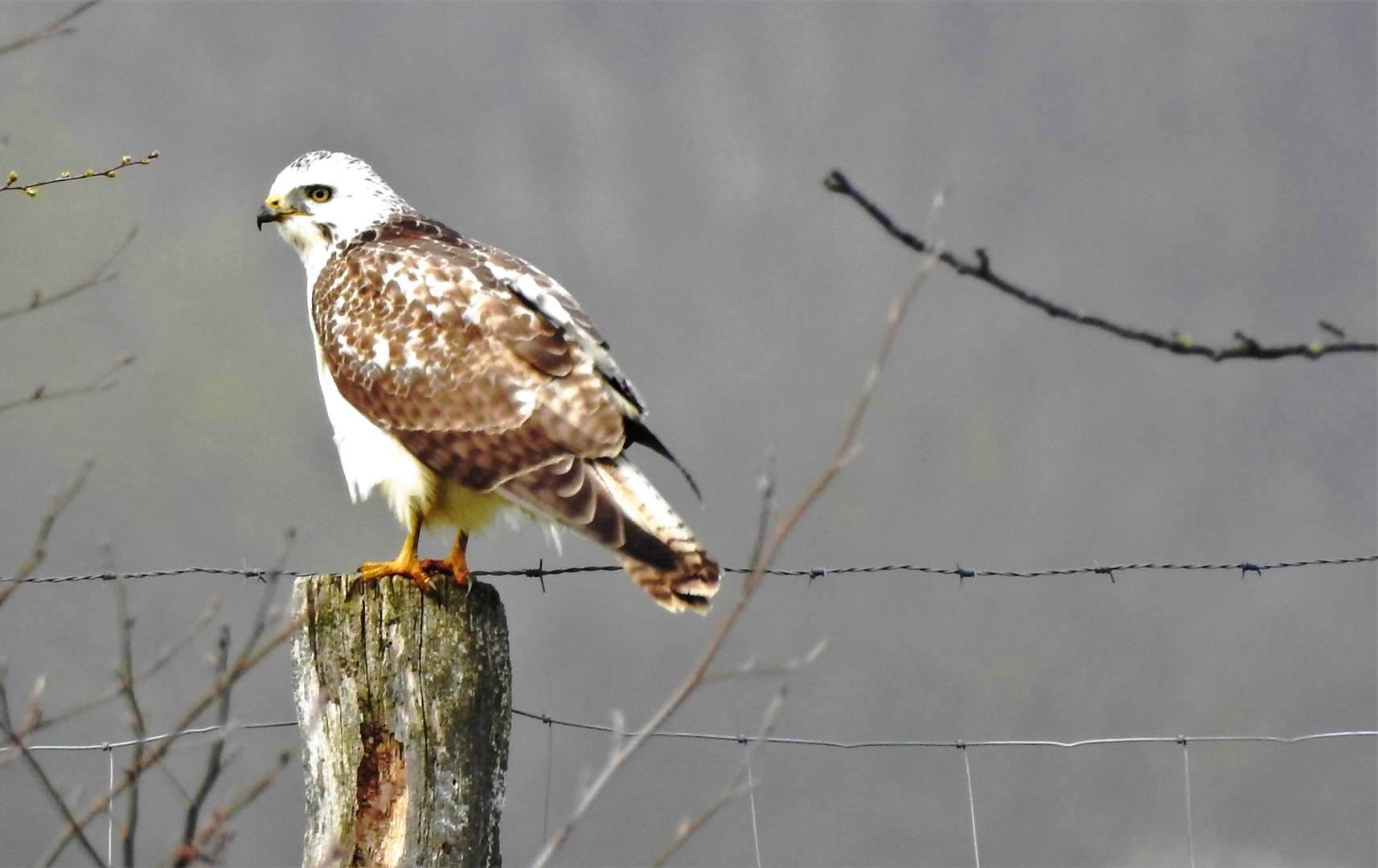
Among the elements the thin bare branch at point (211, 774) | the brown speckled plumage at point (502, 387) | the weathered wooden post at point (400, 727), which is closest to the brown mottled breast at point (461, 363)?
the brown speckled plumage at point (502, 387)

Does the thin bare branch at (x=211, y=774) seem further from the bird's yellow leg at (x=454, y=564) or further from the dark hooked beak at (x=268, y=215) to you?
the dark hooked beak at (x=268, y=215)

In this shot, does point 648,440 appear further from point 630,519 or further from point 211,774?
point 211,774

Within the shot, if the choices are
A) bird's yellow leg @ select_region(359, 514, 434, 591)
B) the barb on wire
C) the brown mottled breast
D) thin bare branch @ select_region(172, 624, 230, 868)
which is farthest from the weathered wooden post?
the barb on wire

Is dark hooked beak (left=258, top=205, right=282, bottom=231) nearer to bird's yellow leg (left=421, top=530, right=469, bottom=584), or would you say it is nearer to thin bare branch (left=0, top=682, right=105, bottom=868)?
bird's yellow leg (left=421, top=530, right=469, bottom=584)

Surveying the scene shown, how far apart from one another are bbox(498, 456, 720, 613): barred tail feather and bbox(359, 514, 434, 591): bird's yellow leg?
0.96ft

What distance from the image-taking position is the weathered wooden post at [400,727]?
276cm

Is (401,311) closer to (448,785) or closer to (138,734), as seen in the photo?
(448,785)

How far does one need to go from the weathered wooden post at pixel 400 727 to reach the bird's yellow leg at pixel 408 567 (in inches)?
2.1

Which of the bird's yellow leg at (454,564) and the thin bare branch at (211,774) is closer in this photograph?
the thin bare branch at (211,774)

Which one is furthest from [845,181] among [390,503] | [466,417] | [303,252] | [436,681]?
[303,252]

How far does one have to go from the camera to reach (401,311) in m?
3.74

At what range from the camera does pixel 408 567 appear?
3.34 m

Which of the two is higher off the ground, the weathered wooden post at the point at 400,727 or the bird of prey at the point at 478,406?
the bird of prey at the point at 478,406

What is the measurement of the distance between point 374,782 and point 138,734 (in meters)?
1.46
